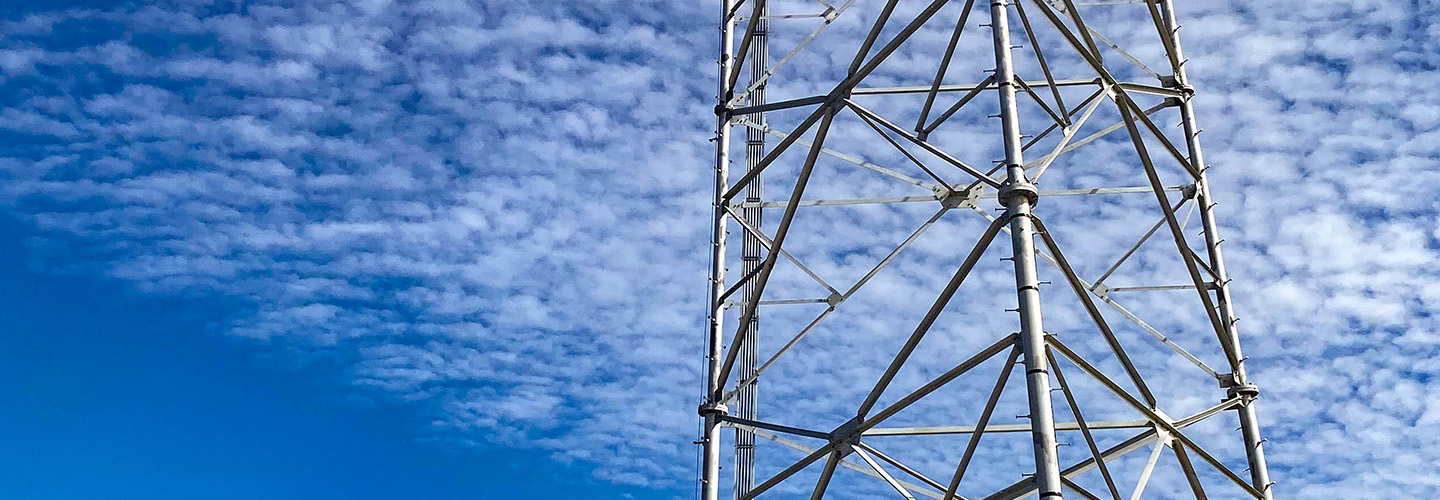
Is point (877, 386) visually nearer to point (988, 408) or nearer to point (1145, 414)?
point (988, 408)

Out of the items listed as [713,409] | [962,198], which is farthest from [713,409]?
[962,198]

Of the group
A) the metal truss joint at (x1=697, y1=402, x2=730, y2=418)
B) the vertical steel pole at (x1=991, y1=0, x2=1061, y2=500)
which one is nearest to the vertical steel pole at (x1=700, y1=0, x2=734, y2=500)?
the metal truss joint at (x1=697, y1=402, x2=730, y2=418)

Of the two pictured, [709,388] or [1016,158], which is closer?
[1016,158]

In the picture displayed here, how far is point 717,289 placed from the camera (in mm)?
19234

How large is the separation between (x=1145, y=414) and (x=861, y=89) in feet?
25.0

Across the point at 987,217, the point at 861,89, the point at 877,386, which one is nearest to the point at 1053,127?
the point at 987,217

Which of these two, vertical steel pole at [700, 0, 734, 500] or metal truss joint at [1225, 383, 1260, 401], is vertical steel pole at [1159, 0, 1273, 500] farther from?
vertical steel pole at [700, 0, 734, 500]

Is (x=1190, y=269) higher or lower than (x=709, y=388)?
higher

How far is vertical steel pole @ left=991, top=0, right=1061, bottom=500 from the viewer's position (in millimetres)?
12922

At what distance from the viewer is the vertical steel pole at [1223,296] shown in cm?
1744

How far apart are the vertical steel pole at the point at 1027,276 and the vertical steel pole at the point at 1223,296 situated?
17.7ft

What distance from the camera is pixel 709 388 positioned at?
18.4 metres

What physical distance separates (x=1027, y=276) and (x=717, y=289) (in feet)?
21.4

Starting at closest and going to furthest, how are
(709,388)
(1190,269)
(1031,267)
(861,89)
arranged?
(1031,267) → (1190,269) → (709,388) → (861,89)
